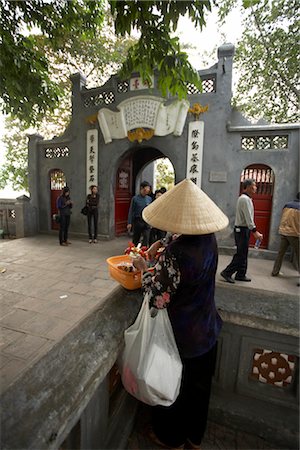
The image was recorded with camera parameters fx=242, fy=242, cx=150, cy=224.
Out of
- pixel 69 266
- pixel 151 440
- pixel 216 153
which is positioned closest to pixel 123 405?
pixel 151 440

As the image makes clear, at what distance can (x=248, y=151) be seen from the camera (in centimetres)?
664

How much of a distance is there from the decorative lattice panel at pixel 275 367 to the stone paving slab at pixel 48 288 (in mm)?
485

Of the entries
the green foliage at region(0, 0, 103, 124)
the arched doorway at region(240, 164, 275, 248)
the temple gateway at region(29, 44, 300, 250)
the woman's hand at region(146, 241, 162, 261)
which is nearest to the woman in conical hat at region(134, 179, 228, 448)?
the woman's hand at region(146, 241, 162, 261)

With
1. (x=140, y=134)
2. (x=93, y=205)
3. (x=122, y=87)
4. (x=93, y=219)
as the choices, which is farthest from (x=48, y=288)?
(x=122, y=87)

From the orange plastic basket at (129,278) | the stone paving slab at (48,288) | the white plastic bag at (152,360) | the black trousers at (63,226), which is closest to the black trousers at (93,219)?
the stone paving slab at (48,288)

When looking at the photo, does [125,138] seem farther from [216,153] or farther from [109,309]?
[109,309]

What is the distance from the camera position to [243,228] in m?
4.59

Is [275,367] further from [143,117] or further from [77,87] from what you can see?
[77,87]

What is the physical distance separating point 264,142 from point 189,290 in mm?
6356

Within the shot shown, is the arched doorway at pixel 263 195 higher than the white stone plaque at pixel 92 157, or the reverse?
the white stone plaque at pixel 92 157

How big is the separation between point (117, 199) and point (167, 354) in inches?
306

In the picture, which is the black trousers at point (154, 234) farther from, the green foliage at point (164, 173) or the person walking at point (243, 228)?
the green foliage at point (164, 173)

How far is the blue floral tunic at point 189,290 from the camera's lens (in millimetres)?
1433

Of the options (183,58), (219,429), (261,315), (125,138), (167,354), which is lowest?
(219,429)
